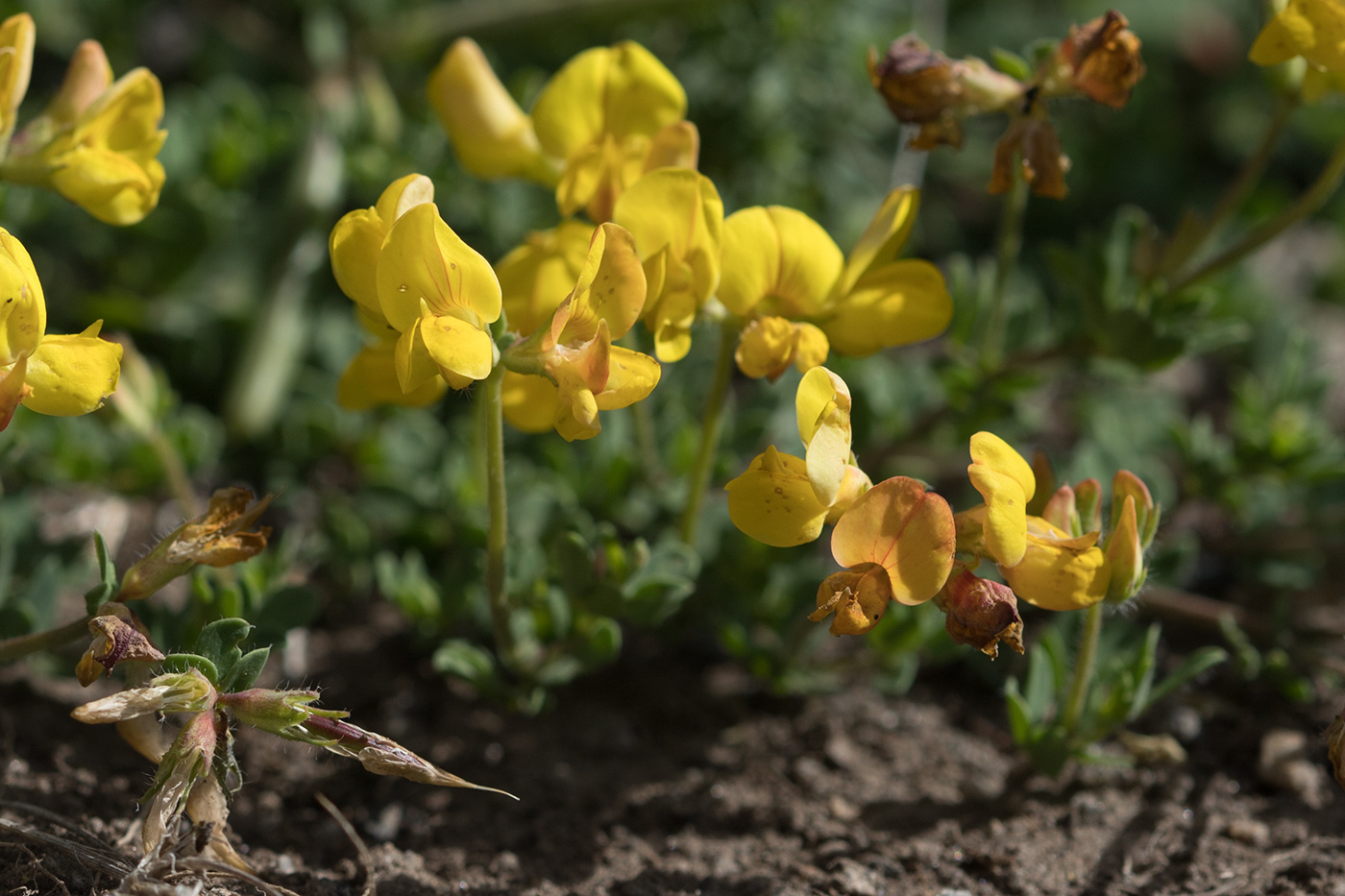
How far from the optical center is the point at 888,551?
6.33 ft

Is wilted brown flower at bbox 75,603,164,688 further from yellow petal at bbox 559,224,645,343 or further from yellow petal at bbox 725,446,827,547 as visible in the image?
yellow petal at bbox 725,446,827,547

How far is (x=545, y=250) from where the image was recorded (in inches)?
92.3

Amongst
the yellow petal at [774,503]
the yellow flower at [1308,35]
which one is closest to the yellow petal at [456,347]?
the yellow petal at [774,503]

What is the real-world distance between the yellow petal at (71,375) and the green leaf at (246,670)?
48cm

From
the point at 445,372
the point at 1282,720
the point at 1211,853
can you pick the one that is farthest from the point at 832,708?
the point at 445,372

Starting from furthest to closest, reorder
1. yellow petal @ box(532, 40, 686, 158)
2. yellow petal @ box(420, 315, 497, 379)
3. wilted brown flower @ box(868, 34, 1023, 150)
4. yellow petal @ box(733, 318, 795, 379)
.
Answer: yellow petal @ box(532, 40, 686, 158), wilted brown flower @ box(868, 34, 1023, 150), yellow petal @ box(733, 318, 795, 379), yellow petal @ box(420, 315, 497, 379)

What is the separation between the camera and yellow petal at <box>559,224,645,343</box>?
1.91m

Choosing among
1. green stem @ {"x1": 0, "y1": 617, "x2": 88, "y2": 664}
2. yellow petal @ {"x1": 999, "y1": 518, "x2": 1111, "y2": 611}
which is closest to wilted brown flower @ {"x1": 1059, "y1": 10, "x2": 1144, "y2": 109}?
yellow petal @ {"x1": 999, "y1": 518, "x2": 1111, "y2": 611}

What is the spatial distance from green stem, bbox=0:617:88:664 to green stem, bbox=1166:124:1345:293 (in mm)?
2384

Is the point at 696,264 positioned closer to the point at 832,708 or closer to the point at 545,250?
the point at 545,250

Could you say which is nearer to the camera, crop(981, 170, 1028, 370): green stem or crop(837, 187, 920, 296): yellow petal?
crop(837, 187, 920, 296): yellow petal

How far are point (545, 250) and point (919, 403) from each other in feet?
4.62

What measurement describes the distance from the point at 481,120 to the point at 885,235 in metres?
0.96

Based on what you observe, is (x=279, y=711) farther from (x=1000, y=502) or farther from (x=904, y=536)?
(x=1000, y=502)
